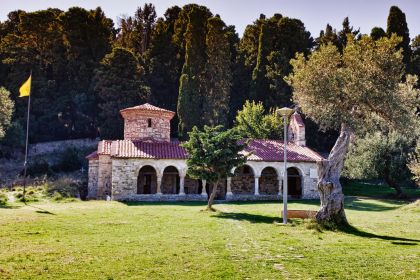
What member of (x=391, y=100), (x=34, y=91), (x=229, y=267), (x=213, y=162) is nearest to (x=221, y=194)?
(x=213, y=162)

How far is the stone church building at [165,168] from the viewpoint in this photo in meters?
28.8

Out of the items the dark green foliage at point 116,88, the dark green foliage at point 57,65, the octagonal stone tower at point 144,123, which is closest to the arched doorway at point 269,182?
the octagonal stone tower at point 144,123

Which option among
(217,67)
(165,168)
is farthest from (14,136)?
(217,67)

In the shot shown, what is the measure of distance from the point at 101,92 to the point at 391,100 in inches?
1381

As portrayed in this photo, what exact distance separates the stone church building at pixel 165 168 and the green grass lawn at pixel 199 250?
40.7 ft

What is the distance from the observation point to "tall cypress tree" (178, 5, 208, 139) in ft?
145

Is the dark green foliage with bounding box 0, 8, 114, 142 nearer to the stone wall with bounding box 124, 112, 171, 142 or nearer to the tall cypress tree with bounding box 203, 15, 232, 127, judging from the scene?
the tall cypress tree with bounding box 203, 15, 232, 127

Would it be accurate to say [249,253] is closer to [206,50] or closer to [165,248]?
[165,248]

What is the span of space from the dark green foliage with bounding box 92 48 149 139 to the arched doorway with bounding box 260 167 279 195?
689 inches

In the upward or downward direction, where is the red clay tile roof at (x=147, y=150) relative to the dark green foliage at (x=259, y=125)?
downward

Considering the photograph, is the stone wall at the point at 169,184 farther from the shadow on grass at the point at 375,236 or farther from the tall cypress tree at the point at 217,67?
the shadow on grass at the point at 375,236

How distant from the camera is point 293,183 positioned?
113 ft

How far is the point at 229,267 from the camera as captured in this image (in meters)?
8.15

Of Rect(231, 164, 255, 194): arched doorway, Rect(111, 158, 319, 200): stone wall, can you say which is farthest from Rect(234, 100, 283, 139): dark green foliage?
Rect(231, 164, 255, 194): arched doorway
